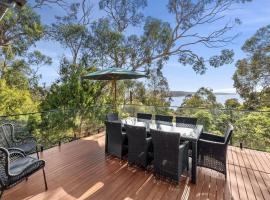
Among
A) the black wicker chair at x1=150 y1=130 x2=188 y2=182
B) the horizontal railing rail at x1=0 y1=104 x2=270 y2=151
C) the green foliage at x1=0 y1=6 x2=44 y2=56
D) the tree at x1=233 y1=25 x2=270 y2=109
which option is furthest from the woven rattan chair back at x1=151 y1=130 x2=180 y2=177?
the tree at x1=233 y1=25 x2=270 y2=109

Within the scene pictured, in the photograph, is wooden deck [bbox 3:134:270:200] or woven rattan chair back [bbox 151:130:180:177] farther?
woven rattan chair back [bbox 151:130:180:177]

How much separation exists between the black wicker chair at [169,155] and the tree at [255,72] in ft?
38.9

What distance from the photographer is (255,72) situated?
11.8m

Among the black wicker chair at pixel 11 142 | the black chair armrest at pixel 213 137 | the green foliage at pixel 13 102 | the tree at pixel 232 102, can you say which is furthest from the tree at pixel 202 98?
the black wicker chair at pixel 11 142

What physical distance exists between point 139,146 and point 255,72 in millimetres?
12214

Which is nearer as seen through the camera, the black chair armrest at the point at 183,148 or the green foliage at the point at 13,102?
the black chair armrest at the point at 183,148

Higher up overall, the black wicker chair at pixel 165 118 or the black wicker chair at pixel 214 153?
the black wicker chair at pixel 165 118

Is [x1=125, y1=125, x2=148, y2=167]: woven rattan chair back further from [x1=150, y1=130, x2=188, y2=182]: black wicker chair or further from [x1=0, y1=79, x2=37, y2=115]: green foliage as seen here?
[x1=0, y1=79, x2=37, y2=115]: green foliage

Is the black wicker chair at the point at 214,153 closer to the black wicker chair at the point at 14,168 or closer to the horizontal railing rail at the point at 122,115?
the horizontal railing rail at the point at 122,115

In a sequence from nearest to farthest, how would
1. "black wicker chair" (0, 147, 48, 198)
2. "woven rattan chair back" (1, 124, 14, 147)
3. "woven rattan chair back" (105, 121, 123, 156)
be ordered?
"black wicker chair" (0, 147, 48, 198) < "woven rattan chair back" (1, 124, 14, 147) < "woven rattan chair back" (105, 121, 123, 156)

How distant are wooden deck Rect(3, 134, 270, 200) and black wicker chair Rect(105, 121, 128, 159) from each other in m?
0.21

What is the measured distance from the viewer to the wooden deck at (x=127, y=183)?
8.00 feet

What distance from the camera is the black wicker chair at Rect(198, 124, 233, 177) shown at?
8.91ft

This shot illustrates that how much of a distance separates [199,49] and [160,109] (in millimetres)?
6986
